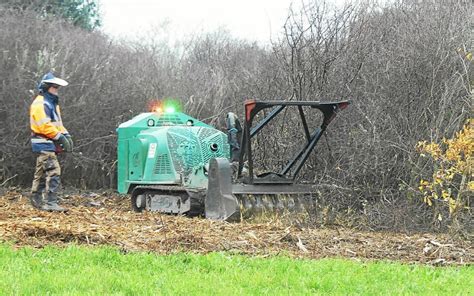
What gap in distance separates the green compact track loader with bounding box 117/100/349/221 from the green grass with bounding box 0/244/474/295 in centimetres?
360

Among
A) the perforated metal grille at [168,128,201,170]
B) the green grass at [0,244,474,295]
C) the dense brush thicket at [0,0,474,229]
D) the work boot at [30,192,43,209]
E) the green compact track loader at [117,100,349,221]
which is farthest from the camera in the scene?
the perforated metal grille at [168,128,201,170]

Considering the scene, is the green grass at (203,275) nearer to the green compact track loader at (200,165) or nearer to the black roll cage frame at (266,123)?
the black roll cage frame at (266,123)

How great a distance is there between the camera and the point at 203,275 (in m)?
6.46

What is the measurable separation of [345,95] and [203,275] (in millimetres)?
6996

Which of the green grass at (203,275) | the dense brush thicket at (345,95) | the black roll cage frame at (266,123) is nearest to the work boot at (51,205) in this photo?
the black roll cage frame at (266,123)

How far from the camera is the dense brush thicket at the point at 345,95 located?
1120cm

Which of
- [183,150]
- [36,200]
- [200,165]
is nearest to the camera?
[36,200]

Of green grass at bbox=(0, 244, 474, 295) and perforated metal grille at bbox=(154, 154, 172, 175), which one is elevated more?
perforated metal grille at bbox=(154, 154, 172, 175)

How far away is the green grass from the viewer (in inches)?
232

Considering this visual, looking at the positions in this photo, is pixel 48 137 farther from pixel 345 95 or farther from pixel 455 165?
pixel 455 165

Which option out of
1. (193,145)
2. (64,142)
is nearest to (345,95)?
(193,145)

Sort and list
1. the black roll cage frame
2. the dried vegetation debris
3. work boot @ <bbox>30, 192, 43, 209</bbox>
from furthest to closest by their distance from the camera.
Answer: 1. work boot @ <bbox>30, 192, 43, 209</bbox>
2. the black roll cage frame
3. the dried vegetation debris

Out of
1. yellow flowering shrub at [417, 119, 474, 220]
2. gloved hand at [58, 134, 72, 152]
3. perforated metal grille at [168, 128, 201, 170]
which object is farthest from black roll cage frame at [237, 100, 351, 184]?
gloved hand at [58, 134, 72, 152]

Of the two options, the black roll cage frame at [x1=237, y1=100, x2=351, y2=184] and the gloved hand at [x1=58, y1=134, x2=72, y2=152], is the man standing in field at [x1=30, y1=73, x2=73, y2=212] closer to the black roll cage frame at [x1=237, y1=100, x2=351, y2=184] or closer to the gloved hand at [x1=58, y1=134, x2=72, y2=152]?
the gloved hand at [x1=58, y1=134, x2=72, y2=152]
